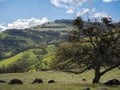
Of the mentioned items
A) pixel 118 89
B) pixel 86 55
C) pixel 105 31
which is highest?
pixel 105 31

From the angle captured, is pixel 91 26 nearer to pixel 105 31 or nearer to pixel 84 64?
pixel 105 31

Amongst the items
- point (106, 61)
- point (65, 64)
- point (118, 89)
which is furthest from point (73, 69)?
point (118, 89)

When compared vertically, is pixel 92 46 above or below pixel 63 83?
above

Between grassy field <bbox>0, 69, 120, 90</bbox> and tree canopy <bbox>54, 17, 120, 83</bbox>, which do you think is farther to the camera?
tree canopy <bbox>54, 17, 120, 83</bbox>

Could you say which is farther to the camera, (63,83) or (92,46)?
(63,83)

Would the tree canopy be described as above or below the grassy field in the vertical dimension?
above

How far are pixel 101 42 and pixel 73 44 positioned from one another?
4604 millimetres

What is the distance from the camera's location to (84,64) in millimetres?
47062

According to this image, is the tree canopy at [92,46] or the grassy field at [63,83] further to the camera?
the tree canopy at [92,46]

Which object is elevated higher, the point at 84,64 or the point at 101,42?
the point at 101,42

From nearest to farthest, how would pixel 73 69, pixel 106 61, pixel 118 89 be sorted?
pixel 118 89
pixel 106 61
pixel 73 69

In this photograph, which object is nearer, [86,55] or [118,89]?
[118,89]

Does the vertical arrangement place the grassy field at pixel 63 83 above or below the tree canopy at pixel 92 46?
below

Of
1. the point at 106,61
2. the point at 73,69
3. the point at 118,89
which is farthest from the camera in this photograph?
the point at 73,69
